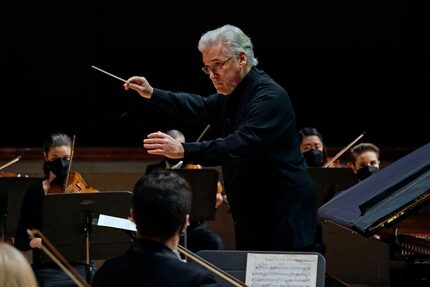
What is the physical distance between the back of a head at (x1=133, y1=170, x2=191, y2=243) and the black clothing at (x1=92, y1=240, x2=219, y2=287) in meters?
0.04

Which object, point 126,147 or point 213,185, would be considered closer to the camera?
point 213,185

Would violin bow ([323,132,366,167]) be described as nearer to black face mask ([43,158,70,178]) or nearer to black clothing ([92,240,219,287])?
black face mask ([43,158,70,178])

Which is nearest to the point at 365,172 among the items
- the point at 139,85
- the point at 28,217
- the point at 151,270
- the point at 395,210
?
the point at 28,217

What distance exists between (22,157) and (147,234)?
16.1 ft

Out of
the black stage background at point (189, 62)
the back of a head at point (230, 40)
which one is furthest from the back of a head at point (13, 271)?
the black stage background at point (189, 62)

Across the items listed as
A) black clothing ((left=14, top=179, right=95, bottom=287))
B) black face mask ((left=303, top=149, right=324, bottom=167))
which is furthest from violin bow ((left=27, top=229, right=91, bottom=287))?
black face mask ((left=303, top=149, right=324, bottom=167))

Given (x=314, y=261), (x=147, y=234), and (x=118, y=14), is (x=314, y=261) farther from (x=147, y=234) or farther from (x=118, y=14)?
(x=118, y=14)

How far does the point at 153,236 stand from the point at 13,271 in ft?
2.19

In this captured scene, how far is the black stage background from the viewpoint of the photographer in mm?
7523

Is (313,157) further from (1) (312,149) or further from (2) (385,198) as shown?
(2) (385,198)

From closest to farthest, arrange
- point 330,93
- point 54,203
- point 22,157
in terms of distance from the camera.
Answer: point 54,203 → point 22,157 → point 330,93

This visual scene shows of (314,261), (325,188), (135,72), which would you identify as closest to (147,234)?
(314,261)

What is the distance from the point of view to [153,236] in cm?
238

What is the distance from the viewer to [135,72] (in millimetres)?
7773
